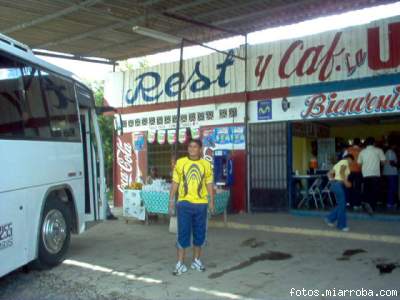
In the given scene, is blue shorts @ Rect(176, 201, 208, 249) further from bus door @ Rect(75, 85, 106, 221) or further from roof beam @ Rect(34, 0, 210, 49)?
roof beam @ Rect(34, 0, 210, 49)

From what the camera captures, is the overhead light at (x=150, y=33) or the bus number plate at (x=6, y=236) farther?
the overhead light at (x=150, y=33)

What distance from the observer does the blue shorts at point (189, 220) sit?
650cm

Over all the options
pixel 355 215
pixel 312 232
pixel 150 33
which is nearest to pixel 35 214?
pixel 150 33

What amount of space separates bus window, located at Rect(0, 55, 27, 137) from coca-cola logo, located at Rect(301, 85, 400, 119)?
6.98 meters

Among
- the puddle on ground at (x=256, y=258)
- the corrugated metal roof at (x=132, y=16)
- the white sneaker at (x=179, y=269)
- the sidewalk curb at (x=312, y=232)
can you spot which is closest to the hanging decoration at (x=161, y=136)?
the corrugated metal roof at (x=132, y=16)

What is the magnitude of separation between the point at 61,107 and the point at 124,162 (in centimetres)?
807

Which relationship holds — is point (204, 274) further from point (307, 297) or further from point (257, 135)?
point (257, 135)

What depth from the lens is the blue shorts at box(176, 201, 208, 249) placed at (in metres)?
6.50

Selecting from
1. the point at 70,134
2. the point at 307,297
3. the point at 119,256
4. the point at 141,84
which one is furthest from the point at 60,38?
the point at 307,297

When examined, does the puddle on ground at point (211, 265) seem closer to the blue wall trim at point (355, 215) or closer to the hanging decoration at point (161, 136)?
the blue wall trim at point (355, 215)

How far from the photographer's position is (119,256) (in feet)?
25.8

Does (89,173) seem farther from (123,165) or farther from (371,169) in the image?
(123,165)

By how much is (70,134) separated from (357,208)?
24.1 ft

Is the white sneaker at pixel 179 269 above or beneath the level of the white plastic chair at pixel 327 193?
beneath
